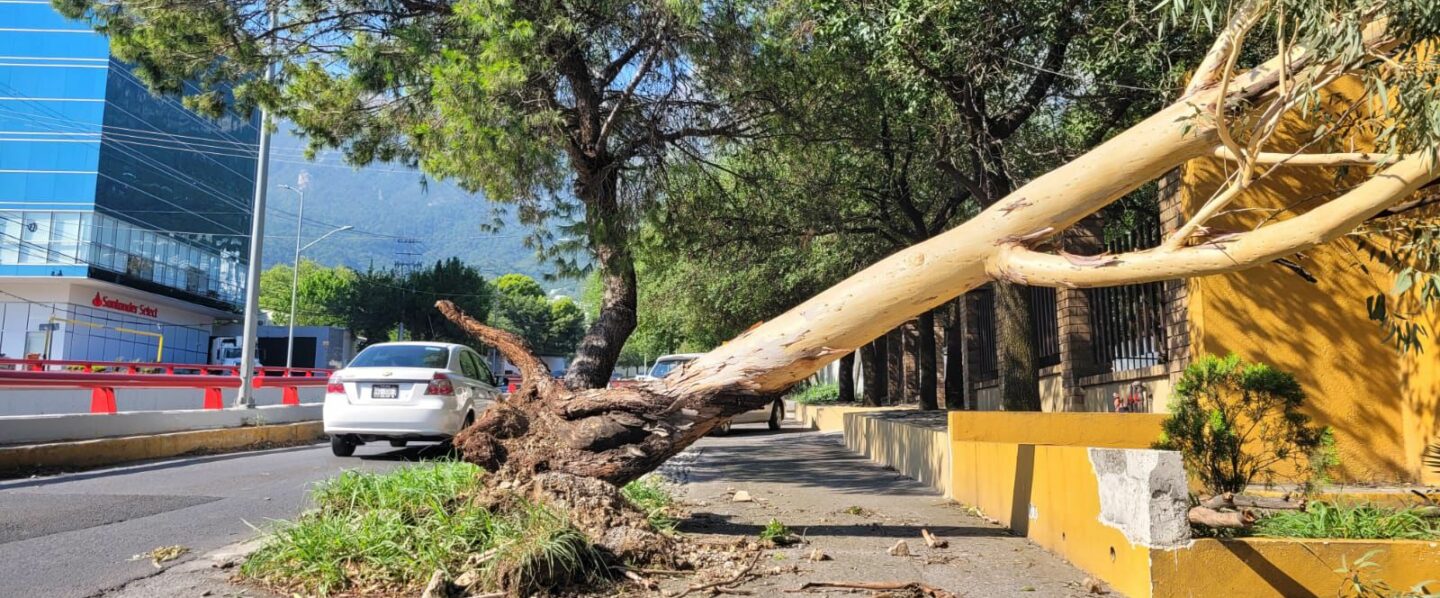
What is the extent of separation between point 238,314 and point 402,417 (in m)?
51.8

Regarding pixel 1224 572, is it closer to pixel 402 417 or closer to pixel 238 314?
pixel 402 417

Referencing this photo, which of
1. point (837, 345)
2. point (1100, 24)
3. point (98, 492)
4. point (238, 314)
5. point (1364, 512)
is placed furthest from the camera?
point (238, 314)

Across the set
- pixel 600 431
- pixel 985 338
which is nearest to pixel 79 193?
pixel 985 338

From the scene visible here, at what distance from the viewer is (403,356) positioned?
12648 millimetres

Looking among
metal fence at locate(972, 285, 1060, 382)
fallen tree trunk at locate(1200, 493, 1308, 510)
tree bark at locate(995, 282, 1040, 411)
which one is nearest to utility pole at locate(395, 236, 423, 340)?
metal fence at locate(972, 285, 1060, 382)

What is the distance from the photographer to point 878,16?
1020cm

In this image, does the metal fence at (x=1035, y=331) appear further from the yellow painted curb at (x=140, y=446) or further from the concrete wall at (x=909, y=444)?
the yellow painted curb at (x=140, y=446)

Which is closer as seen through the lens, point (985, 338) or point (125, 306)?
point (985, 338)

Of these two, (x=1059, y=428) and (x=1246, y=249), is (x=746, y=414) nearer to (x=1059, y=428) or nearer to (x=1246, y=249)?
(x=1059, y=428)

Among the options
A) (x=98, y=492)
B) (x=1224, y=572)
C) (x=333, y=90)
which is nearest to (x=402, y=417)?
(x=98, y=492)

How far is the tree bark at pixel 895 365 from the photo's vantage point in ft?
89.7

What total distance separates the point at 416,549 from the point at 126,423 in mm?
10231

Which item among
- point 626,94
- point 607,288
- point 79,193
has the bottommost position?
point 607,288

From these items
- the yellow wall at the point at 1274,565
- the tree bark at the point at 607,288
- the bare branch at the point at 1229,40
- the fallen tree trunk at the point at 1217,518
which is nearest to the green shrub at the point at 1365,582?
the yellow wall at the point at 1274,565
